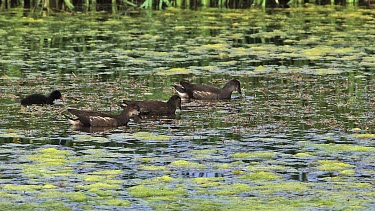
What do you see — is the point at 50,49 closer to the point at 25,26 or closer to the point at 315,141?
the point at 25,26

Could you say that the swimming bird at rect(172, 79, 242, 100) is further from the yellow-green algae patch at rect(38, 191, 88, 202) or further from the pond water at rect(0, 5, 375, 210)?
the yellow-green algae patch at rect(38, 191, 88, 202)

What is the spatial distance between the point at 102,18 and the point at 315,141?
11.8 metres

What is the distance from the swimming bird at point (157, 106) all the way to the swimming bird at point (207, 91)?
1.03 m

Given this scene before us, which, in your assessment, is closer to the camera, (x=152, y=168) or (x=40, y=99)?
(x=152, y=168)

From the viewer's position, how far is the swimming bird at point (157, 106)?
13.0m

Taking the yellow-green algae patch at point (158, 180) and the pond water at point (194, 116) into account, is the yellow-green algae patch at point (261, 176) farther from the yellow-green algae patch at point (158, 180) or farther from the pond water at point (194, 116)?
the yellow-green algae patch at point (158, 180)

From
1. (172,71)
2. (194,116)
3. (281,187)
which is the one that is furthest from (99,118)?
(172,71)

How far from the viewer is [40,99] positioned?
13.3 m

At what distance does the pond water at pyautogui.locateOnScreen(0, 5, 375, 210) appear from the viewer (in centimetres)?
909

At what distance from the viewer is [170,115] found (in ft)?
42.8

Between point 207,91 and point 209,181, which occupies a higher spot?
point 207,91

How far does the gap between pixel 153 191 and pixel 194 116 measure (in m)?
3.98

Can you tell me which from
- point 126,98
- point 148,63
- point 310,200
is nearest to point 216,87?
point 126,98

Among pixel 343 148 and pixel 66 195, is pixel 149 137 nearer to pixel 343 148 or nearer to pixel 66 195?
pixel 343 148
